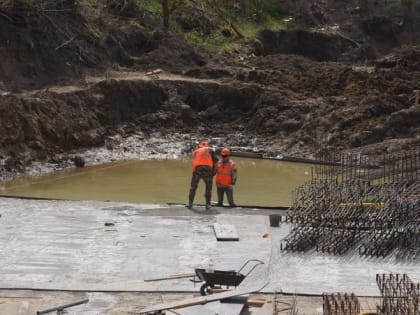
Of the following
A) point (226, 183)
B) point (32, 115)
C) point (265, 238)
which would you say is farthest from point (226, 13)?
point (265, 238)

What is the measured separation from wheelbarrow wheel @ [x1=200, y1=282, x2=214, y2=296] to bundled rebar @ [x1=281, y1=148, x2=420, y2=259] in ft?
7.14

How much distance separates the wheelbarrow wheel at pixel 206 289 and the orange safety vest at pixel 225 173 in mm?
4854

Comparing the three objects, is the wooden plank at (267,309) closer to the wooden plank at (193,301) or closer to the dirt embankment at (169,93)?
the wooden plank at (193,301)

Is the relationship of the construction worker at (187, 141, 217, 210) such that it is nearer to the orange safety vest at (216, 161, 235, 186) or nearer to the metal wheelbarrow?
the orange safety vest at (216, 161, 235, 186)

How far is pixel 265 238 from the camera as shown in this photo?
1205cm

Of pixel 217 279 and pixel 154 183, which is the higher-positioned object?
pixel 154 183

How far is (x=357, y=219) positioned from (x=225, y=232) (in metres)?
2.01

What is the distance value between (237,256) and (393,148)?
10.1 m

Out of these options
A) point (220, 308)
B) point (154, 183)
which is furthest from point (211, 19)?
point (220, 308)

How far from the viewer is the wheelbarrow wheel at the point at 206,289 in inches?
370

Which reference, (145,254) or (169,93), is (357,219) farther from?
(169,93)

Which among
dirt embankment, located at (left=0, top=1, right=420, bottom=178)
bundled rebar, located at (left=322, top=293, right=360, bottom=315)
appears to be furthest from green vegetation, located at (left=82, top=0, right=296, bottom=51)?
bundled rebar, located at (left=322, top=293, right=360, bottom=315)

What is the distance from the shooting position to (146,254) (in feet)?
36.8

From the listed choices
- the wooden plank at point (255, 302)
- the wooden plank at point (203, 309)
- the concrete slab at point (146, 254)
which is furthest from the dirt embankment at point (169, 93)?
the wooden plank at point (203, 309)
